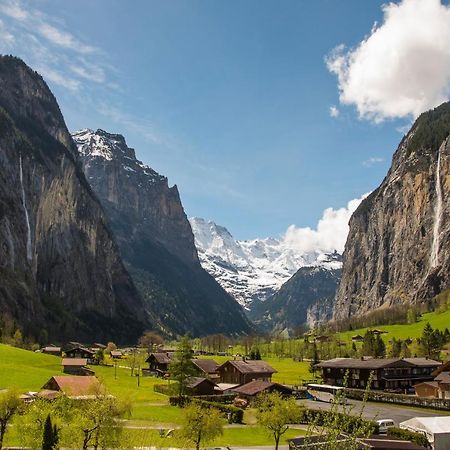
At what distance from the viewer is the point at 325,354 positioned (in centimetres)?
17138

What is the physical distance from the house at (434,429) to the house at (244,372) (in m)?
50.8

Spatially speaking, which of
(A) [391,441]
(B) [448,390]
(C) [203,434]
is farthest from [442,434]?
(B) [448,390]

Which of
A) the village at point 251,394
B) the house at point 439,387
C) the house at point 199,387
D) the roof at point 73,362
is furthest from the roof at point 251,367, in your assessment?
the roof at point 73,362

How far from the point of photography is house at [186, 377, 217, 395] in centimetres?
8781

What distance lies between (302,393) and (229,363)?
19249 mm

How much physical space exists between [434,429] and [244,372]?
54.4 metres

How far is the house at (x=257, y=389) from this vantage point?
276 feet

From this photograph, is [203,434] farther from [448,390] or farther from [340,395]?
[448,390]

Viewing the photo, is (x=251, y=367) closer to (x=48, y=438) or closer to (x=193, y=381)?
(x=193, y=381)

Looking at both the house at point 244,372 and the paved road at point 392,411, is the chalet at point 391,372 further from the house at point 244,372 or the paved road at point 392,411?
the paved road at point 392,411

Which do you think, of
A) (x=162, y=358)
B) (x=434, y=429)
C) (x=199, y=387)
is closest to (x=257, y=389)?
(x=199, y=387)

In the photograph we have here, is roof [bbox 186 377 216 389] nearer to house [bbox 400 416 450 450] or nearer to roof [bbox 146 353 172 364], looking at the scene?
roof [bbox 146 353 172 364]

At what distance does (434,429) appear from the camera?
5619 centimetres

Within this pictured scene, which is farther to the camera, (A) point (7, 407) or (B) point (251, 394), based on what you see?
(B) point (251, 394)
